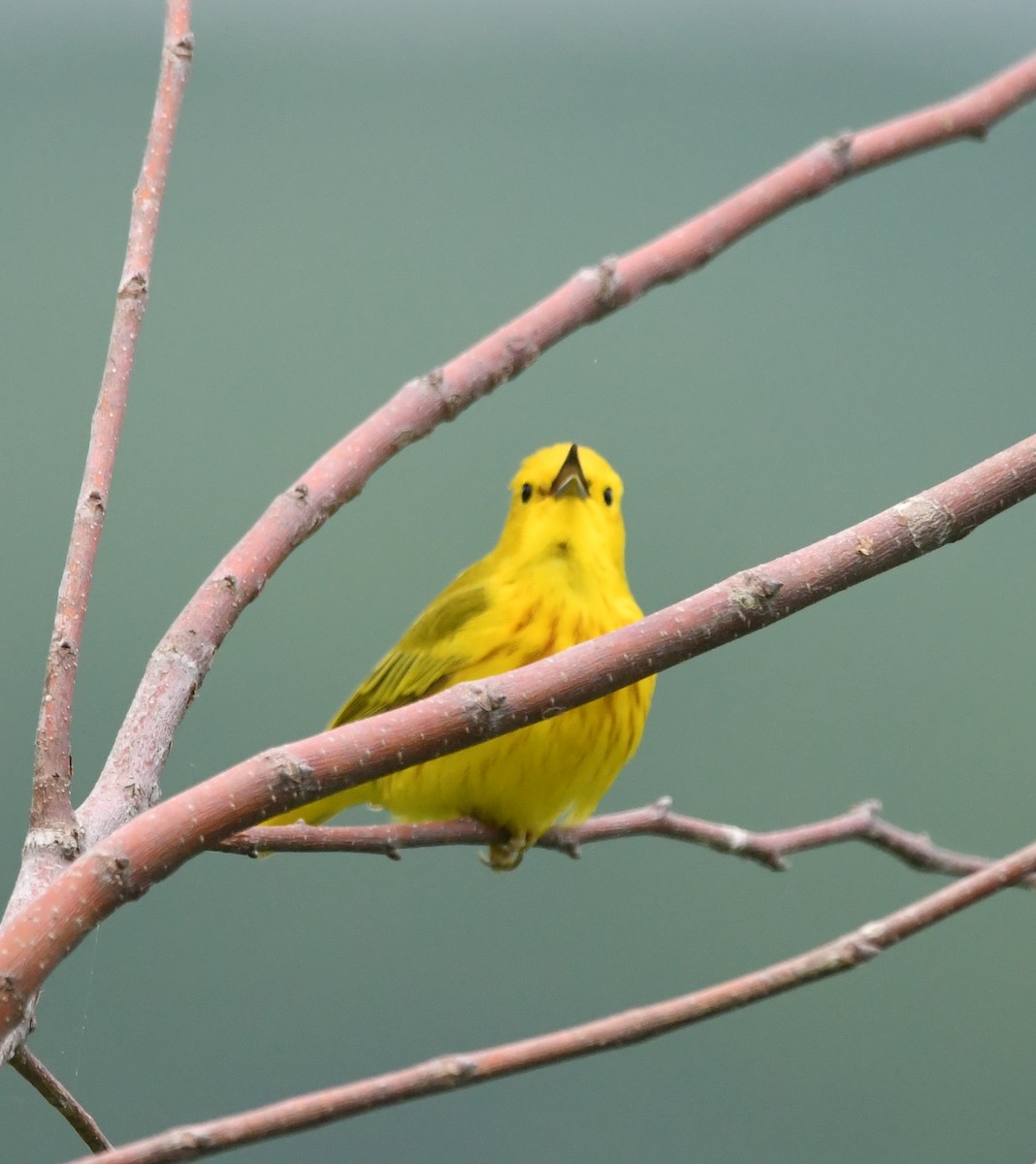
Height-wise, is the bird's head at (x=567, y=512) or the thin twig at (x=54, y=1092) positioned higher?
the bird's head at (x=567, y=512)

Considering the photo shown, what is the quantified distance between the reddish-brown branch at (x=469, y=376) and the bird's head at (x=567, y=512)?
14.7 inches

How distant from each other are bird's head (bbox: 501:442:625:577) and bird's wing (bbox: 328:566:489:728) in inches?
3.5

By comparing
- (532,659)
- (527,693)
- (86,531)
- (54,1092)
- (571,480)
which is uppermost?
(571,480)

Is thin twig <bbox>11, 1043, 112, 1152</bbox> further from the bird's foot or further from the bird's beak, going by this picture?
the bird's beak

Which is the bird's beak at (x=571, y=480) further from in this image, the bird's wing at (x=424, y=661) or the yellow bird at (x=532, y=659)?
the bird's wing at (x=424, y=661)

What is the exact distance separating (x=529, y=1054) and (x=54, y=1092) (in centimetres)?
37

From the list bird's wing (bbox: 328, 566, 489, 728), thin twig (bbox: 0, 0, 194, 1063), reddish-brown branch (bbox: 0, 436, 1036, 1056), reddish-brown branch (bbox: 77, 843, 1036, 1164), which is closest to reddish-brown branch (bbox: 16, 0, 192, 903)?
thin twig (bbox: 0, 0, 194, 1063)

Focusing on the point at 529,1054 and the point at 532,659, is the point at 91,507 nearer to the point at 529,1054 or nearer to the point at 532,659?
the point at 529,1054

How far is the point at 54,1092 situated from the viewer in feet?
2.58

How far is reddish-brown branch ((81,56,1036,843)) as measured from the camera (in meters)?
0.90

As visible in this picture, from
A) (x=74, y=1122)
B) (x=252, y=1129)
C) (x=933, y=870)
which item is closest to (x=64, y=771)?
(x=74, y=1122)

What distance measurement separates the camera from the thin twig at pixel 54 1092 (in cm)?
76

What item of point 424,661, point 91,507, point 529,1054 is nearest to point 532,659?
point 424,661

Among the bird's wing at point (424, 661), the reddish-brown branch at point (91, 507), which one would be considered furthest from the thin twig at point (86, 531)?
the bird's wing at point (424, 661)
